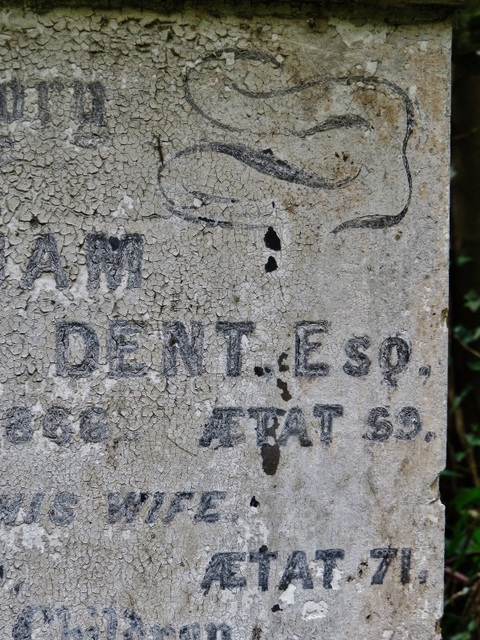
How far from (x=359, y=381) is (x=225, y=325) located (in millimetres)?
274

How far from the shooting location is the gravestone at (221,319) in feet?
3.58

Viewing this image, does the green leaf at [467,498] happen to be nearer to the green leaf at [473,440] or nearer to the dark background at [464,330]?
the dark background at [464,330]

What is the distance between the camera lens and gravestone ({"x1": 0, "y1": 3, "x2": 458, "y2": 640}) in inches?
42.9

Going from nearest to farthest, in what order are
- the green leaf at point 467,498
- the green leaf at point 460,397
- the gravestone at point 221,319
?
1. the gravestone at point 221,319
2. the green leaf at point 467,498
3. the green leaf at point 460,397

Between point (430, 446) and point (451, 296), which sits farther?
point (451, 296)

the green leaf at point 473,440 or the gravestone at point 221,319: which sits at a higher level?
the gravestone at point 221,319

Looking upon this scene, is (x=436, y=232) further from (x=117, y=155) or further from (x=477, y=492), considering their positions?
(x=477, y=492)

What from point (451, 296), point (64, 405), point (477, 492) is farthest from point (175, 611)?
point (451, 296)

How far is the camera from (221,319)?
113cm

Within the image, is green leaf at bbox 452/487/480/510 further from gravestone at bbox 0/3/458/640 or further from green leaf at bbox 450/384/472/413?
gravestone at bbox 0/3/458/640

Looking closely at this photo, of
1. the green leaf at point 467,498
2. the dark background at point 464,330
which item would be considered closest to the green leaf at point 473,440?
the dark background at point 464,330

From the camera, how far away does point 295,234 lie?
113 centimetres

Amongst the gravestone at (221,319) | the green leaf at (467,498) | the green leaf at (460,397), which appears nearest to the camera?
the gravestone at (221,319)

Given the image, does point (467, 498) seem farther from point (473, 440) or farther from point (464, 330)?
point (464, 330)
